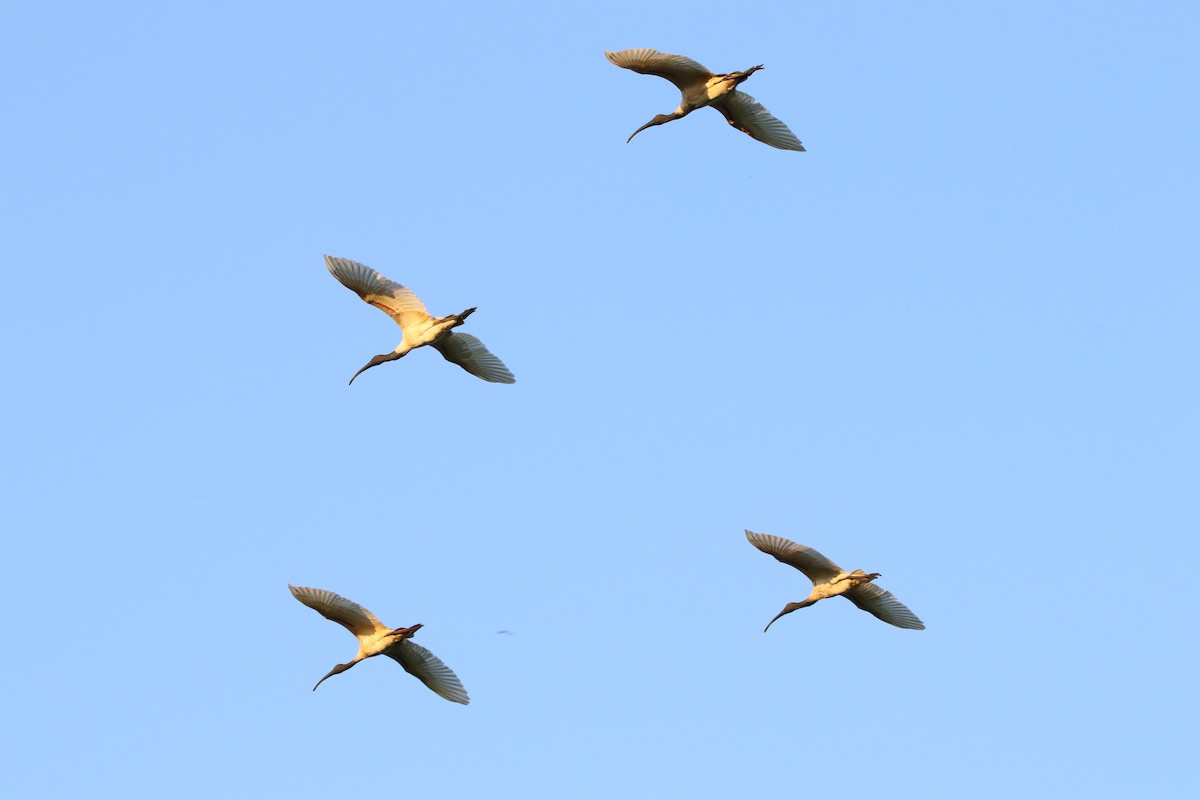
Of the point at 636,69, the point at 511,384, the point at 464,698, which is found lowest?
the point at 464,698

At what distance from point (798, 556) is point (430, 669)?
795 cm

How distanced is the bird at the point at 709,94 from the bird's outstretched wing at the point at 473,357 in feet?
21.9

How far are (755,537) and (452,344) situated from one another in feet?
27.2

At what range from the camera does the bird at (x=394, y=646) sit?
135 feet

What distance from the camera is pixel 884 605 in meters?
43.5

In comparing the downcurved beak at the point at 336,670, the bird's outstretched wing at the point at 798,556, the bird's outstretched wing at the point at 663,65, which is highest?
the bird's outstretched wing at the point at 663,65

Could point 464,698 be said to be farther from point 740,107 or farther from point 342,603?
point 740,107

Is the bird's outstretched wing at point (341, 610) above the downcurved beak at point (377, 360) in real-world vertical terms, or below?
below

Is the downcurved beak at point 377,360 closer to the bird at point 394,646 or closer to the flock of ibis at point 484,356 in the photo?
the flock of ibis at point 484,356

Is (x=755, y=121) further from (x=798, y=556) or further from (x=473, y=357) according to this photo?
(x=798, y=556)

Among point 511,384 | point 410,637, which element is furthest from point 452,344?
point 410,637

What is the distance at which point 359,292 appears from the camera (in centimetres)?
4372

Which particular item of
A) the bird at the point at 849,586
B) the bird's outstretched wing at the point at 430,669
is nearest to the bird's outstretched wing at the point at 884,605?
the bird at the point at 849,586

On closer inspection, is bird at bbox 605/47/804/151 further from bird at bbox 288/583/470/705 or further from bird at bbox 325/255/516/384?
bird at bbox 288/583/470/705
